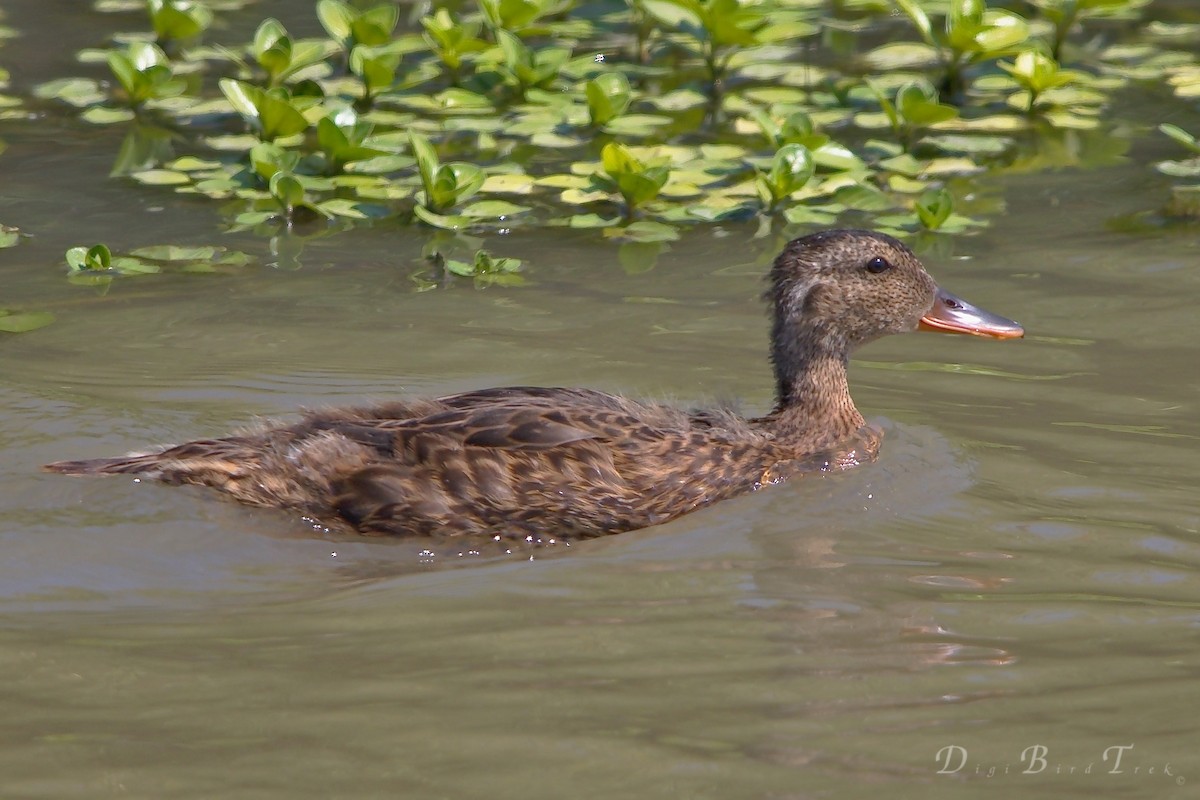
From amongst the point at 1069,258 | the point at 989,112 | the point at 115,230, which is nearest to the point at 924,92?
the point at 989,112

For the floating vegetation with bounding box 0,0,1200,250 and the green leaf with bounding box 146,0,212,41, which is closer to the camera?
the floating vegetation with bounding box 0,0,1200,250

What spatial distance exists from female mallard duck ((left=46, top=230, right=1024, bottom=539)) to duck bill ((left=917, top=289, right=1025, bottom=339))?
1.81 ft

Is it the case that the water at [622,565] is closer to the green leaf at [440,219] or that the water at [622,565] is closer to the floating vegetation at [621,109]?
the green leaf at [440,219]

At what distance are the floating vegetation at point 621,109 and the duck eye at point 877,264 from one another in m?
1.81

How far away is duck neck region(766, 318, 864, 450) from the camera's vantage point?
668cm

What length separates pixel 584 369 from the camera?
7.35 m

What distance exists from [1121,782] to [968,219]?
5181mm

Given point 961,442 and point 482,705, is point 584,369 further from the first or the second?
point 482,705

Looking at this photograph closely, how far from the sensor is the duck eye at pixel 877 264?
676 cm

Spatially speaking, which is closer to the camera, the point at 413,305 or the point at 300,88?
the point at 413,305

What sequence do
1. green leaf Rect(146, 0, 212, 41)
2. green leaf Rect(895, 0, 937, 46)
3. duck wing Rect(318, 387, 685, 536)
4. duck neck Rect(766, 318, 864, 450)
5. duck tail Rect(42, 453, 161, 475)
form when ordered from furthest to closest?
green leaf Rect(146, 0, 212, 41) < green leaf Rect(895, 0, 937, 46) < duck neck Rect(766, 318, 864, 450) < duck tail Rect(42, 453, 161, 475) < duck wing Rect(318, 387, 685, 536)

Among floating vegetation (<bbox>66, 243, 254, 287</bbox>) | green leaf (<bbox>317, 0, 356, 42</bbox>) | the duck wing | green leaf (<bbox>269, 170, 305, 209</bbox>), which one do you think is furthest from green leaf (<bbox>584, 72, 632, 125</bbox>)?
the duck wing

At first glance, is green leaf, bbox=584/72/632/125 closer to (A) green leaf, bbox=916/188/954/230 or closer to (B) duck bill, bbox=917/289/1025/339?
(A) green leaf, bbox=916/188/954/230

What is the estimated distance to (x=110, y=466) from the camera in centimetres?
622
